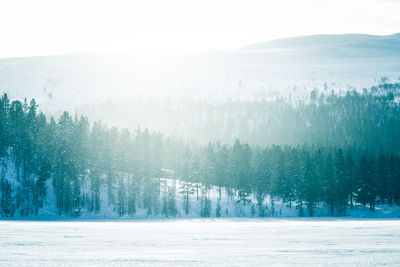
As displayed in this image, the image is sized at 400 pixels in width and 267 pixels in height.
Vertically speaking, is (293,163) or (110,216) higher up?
(293,163)

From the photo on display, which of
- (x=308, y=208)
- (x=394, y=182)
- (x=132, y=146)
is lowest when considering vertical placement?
(x=308, y=208)

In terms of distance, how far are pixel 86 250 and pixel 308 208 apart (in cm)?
7597

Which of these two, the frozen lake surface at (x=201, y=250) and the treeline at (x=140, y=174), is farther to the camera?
the treeline at (x=140, y=174)

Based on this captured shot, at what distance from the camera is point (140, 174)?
93.1 metres

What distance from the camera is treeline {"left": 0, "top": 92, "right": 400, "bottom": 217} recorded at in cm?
8219

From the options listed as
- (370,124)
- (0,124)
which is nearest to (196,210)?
(0,124)

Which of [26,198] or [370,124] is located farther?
[370,124]

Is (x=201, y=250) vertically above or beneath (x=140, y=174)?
beneath

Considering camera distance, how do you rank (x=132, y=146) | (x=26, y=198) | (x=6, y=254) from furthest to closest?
(x=132, y=146) → (x=26, y=198) → (x=6, y=254)

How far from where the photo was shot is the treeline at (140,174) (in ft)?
270

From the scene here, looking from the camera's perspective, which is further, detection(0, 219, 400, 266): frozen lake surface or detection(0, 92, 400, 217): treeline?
detection(0, 92, 400, 217): treeline

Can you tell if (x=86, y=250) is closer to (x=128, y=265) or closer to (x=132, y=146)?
(x=128, y=265)

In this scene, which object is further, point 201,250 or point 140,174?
point 140,174

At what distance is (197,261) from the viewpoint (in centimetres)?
1934
